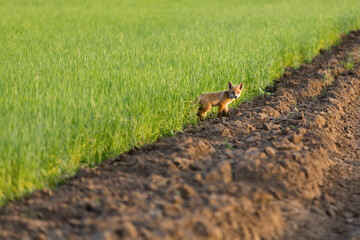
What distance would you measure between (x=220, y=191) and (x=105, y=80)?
2.98 m

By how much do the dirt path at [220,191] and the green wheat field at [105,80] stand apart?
29 centimetres

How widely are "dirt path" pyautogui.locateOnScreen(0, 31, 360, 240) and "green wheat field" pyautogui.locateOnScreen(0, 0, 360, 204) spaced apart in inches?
11.6

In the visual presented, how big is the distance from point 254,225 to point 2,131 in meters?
2.64

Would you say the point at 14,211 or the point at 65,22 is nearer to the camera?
the point at 14,211

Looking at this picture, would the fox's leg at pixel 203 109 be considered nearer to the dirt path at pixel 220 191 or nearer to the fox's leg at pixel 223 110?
the fox's leg at pixel 223 110

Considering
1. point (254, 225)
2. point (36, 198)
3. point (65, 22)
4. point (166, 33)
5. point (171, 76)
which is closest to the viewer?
point (254, 225)

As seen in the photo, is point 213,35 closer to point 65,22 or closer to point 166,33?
point 166,33

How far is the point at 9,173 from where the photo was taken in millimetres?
4281

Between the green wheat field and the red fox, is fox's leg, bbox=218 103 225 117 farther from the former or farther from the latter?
the green wheat field

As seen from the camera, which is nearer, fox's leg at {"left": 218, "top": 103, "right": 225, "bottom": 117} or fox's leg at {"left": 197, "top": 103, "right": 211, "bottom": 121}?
fox's leg at {"left": 197, "top": 103, "right": 211, "bottom": 121}

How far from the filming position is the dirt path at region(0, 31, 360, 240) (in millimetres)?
3617

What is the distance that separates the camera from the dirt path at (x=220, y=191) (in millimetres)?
3617

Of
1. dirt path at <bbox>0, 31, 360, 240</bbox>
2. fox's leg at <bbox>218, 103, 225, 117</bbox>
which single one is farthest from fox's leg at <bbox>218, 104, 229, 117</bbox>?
dirt path at <bbox>0, 31, 360, 240</bbox>

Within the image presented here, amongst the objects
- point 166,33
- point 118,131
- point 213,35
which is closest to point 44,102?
point 118,131
